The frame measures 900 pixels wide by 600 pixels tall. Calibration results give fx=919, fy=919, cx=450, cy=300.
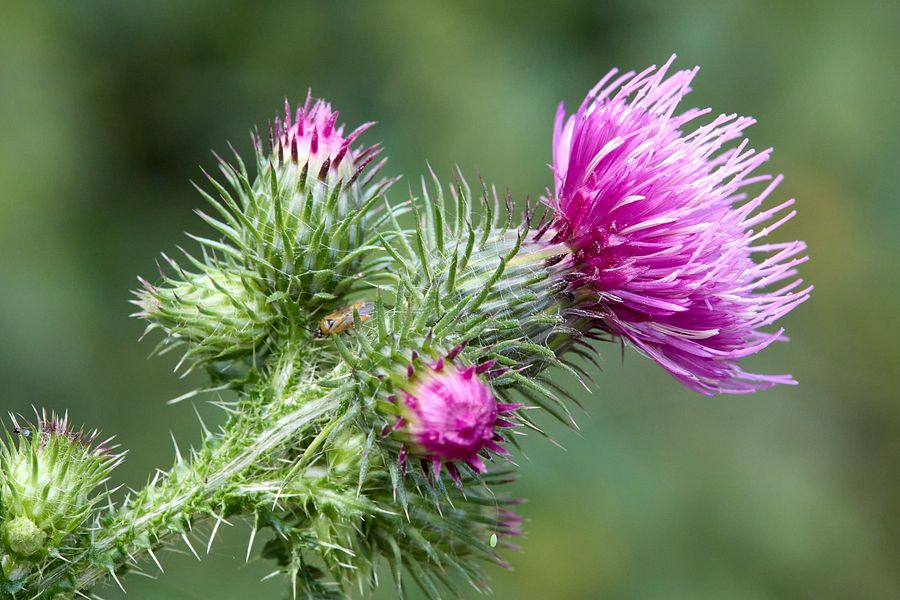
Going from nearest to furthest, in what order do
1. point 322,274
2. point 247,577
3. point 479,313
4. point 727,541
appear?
point 479,313 < point 322,274 < point 247,577 < point 727,541

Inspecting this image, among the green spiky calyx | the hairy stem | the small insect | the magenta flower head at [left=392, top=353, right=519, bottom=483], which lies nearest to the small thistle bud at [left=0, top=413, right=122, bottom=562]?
the green spiky calyx

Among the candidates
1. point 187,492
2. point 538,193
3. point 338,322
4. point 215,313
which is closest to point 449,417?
point 338,322

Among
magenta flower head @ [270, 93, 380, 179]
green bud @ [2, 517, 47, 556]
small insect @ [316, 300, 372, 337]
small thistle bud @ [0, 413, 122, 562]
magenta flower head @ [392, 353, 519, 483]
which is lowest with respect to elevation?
green bud @ [2, 517, 47, 556]

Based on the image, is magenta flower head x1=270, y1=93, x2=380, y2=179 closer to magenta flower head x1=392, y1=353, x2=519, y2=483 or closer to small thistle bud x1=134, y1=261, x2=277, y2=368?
small thistle bud x1=134, y1=261, x2=277, y2=368

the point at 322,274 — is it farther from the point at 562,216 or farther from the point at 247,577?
the point at 247,577

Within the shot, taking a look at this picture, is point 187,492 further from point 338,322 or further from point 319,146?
point 319,146

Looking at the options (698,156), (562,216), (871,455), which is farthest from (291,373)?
(871,455)

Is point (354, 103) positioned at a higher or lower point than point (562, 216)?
Answer: higher
